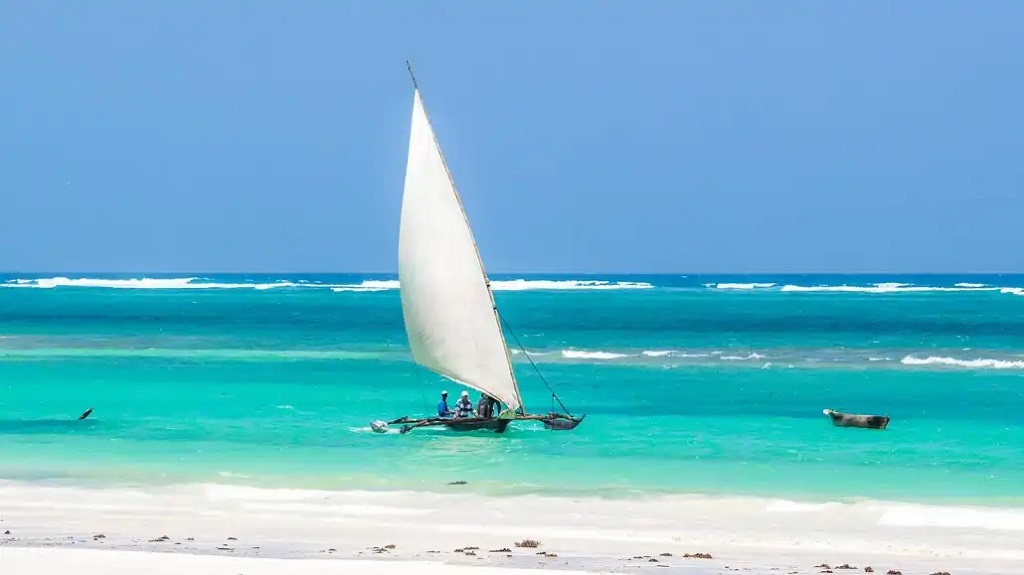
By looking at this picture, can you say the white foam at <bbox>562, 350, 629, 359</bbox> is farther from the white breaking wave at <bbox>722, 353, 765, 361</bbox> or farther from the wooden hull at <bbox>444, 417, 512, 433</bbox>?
the wooden hull at <bbox>444, 417, 512, 433</bbox>

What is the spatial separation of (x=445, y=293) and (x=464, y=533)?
8.82 m

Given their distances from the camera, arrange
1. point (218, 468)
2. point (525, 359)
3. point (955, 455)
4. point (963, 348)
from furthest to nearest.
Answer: point (963, 348)
point (525, 359)
point (955, 455)
point (218, 468)

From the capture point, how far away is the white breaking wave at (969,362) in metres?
41.8

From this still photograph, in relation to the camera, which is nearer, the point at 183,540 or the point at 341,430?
the point at 183,540

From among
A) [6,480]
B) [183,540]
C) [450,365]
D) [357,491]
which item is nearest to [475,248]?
[450,365]

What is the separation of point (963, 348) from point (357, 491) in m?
37.1

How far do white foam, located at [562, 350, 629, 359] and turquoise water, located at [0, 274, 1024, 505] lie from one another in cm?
10

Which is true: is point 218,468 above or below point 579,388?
below

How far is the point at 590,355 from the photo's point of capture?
46906 millimetres

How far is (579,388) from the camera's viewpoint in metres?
34.4

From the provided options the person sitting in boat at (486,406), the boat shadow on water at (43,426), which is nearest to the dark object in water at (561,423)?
the person sitting in boat at (486,406)

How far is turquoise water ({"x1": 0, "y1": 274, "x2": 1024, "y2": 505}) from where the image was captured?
19312 mm

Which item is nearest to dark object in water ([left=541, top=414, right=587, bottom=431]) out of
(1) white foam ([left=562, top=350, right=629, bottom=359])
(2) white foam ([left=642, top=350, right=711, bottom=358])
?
(1) white foam ([left=562, top=350, right=629, bottom=359])

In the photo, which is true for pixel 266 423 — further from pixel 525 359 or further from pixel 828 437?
pixel 525 359
